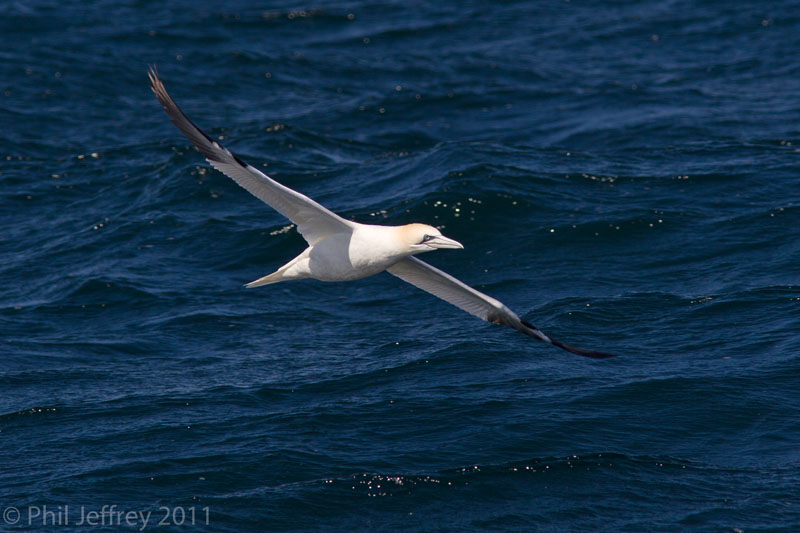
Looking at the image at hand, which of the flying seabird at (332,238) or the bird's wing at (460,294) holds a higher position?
the flying seabird at (332,238)

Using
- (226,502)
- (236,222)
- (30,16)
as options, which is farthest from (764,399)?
(30,16)

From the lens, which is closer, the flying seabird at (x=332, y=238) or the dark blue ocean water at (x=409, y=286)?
the flying seabird at (x=332, y=238)

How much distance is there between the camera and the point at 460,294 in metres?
12.9

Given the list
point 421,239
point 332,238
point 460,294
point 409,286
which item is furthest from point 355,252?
point 409,286

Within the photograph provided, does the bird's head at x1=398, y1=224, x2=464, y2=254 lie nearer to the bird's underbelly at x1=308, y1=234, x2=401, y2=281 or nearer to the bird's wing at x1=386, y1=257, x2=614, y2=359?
the bird's underbelly at x1=308, y1=234, x2=401, y2=281

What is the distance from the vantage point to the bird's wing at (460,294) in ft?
40.9

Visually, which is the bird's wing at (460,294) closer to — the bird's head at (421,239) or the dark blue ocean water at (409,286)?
the bird's head at (421,239)

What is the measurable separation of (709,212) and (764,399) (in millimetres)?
5244

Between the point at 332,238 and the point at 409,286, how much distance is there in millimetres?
4904

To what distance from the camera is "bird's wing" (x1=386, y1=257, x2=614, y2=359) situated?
40.9 ft

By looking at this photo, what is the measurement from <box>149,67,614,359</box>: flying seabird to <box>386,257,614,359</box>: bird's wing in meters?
0.01

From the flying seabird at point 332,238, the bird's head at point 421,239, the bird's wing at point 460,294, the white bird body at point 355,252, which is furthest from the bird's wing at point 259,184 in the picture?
the bird's wing at point 460,294

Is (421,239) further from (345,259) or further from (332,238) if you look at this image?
(332,238)

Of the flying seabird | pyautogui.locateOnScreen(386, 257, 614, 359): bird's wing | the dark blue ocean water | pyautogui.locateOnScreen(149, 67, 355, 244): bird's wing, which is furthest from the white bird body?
the dark blue ocean water
